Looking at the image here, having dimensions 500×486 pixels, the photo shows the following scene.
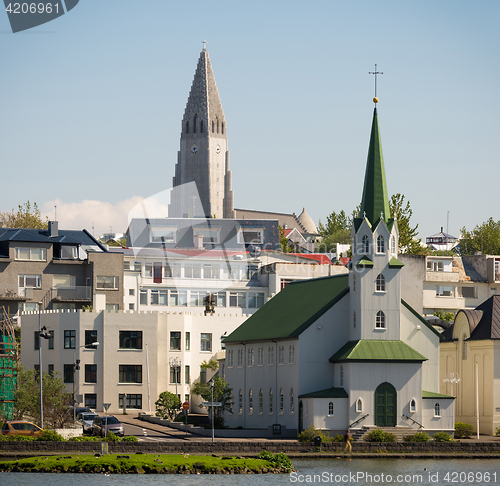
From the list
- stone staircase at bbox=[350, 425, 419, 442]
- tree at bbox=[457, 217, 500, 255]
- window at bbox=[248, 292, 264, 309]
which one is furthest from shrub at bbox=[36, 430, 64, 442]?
tree at bbox=[457, 217, 500, 255]

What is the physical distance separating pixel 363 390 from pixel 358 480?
68.5 ft

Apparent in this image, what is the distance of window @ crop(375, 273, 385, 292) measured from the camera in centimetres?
7775

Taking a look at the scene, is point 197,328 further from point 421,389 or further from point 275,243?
point 275,243

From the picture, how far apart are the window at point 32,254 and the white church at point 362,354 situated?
3675 centimetres

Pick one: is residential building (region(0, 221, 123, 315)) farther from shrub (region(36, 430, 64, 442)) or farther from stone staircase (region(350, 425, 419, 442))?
shrub (region(36, 430, 64, 442))

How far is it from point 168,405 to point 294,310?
13427mm

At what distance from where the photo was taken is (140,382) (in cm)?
9531

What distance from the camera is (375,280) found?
255 ft

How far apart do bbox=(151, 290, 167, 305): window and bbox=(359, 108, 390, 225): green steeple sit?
4909cm

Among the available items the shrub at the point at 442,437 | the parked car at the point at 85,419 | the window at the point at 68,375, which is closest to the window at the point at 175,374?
the window at the point at 68,375

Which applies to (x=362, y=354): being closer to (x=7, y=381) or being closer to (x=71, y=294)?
(x=7, y=381)

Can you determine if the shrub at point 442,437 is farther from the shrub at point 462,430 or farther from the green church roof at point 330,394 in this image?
the green church roof at point 330,394

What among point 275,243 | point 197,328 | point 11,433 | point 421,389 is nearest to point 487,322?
point 421,389

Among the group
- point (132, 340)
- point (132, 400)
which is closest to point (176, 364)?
point (132, 340)
